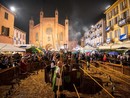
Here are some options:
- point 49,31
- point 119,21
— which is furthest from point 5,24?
point 49,31

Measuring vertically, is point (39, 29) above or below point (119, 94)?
above

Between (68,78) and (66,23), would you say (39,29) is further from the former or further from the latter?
(68,78)

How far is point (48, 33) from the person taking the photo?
4956 cm

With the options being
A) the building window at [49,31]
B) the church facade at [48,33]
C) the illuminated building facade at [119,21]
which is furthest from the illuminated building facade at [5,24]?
the building window at [49,31]

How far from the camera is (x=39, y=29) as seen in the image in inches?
1960

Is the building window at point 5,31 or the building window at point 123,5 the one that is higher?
the building window at point 123,5

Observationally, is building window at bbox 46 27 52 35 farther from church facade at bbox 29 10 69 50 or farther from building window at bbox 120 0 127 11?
building window at bbox 120 0 127 11

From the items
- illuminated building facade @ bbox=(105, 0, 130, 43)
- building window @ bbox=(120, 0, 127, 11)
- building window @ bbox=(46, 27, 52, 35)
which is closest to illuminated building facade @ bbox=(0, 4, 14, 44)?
illuminated building facade @ bbox=(105, 0, 130, 43)

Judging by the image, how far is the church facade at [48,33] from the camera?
48.8 m

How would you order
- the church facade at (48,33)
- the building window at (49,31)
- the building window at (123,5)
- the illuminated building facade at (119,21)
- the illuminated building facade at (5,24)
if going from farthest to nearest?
the building window at (49,31), the church facade at (48,33), the building window at (123,5), the illuminated building facade at (119,21), the illuminated building facade at (5,24)

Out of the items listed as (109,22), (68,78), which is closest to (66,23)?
(109,22)

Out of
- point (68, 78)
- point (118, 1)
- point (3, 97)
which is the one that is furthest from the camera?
point (118, 1)

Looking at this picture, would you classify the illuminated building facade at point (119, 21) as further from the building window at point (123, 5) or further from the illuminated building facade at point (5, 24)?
the illuminated building facade at point (5, 24)

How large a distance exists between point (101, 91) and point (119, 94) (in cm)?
101
